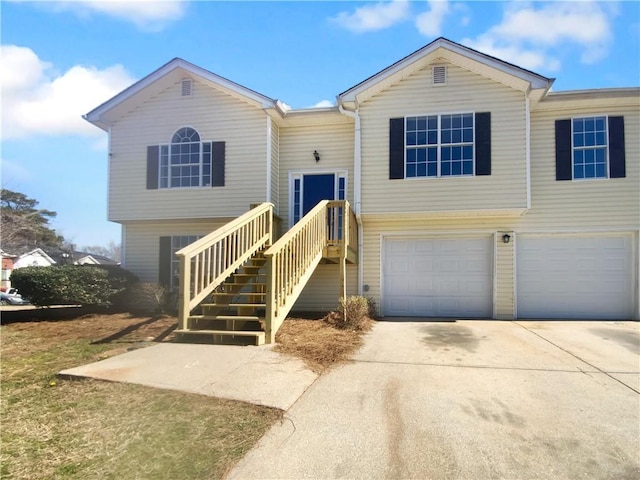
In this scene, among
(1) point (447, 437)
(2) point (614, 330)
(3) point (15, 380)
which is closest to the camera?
(1) point (447, 437)

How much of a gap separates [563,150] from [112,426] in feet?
34.9

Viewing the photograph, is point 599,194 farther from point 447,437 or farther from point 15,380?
point 15,380

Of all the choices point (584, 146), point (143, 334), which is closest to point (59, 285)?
point (143, 334)

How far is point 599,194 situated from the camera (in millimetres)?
9289

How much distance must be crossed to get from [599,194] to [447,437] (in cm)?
877

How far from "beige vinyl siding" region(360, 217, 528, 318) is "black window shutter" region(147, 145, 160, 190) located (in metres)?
5.86

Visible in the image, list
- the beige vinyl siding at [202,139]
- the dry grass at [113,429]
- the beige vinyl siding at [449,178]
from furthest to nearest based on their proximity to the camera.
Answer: the beige vinyl siding at [202,139]
the beige vinyl siding at [449,178]
the dry grass at [113,429]

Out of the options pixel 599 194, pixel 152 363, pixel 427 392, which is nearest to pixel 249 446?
pixel 427 392

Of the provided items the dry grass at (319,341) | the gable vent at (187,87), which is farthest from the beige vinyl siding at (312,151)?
the dry grass at (319,341)

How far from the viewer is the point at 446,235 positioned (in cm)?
985

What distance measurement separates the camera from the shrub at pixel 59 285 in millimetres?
8484

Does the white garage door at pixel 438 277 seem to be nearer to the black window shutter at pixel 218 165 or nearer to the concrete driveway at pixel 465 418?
the concrete driveway at pixel 465 418

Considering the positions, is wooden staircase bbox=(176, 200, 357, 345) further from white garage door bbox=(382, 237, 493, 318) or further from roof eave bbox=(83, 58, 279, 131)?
roof eave bbox=(83, 58, 279, 131)

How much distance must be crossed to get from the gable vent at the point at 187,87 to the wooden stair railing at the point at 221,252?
4613 mm
